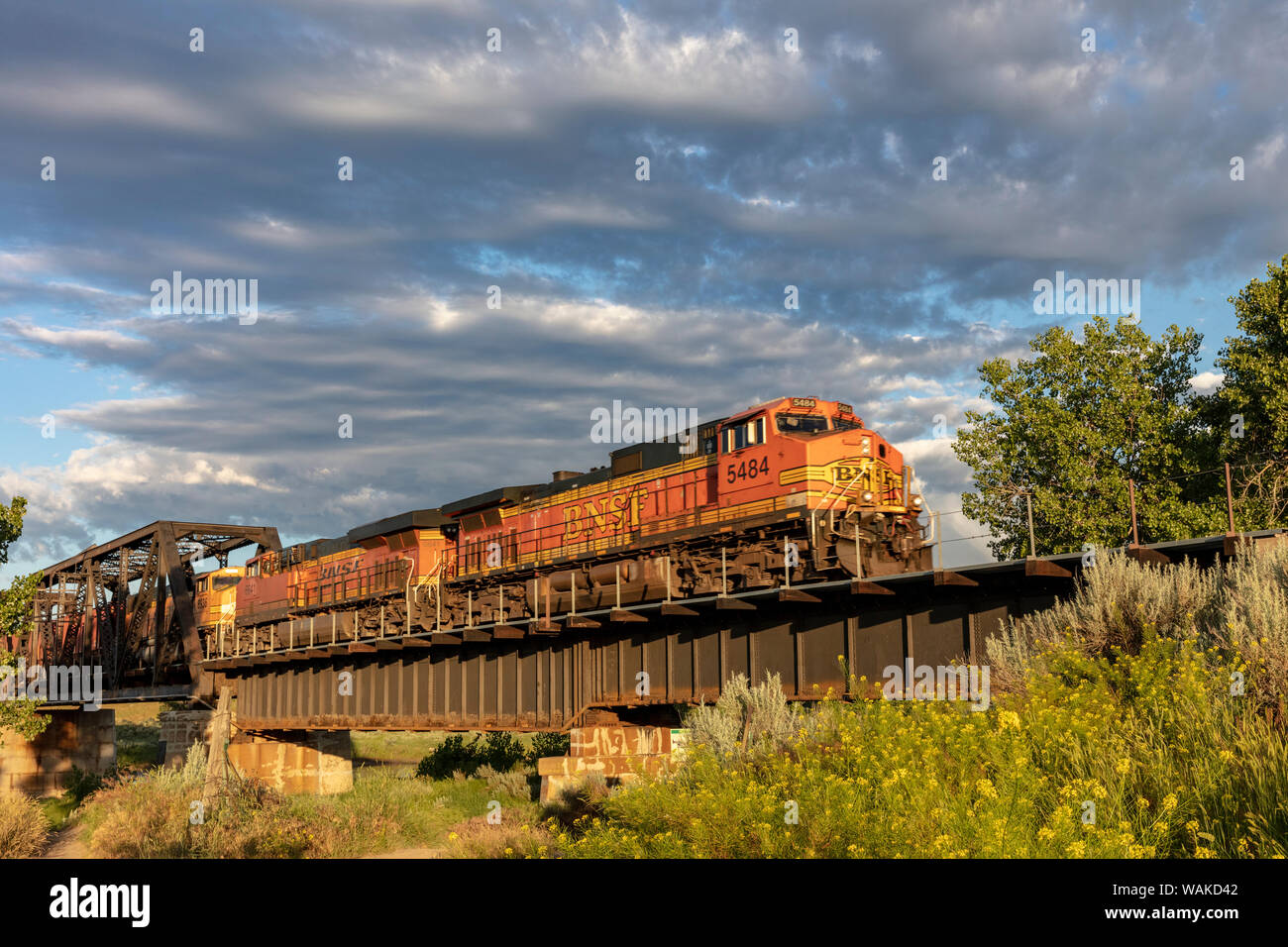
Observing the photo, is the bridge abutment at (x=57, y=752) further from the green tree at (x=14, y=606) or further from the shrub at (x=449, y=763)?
the green tree at (x=14, y=606)

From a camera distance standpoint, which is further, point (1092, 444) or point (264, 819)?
point (1092, 444)

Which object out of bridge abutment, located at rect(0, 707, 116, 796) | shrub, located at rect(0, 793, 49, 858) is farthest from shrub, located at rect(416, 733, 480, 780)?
shrub, located at rect(0, 793, 49, 858)

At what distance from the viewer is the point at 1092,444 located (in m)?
38.7

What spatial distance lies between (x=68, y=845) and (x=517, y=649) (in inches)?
675

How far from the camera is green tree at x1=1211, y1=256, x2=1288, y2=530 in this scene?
3344 centimetres

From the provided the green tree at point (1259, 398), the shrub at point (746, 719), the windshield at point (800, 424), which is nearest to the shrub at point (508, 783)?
the shrub at point (746, 719)

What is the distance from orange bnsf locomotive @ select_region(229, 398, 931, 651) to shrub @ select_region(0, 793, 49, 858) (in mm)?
9365

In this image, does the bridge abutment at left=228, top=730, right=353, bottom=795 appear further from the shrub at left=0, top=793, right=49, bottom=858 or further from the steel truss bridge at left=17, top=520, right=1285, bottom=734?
the shrub at left=0, top=793, right=49, bottom=858

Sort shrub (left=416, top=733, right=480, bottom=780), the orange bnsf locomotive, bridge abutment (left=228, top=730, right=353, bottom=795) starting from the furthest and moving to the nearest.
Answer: shrub (left=416, top=733, right=480, bottom=780)
bridge abutment (left=228, top=730, right=353, bottom=795)
the orange bnsf locomotive

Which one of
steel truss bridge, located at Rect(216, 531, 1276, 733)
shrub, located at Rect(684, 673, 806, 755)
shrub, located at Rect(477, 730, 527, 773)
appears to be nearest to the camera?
shrub, located at Rect(684, 673, 806, 755)

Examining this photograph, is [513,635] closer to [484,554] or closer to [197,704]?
[484,554]

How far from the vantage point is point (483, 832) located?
25.2 meters

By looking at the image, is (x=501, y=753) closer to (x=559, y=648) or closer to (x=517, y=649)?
(x=517, y=649)

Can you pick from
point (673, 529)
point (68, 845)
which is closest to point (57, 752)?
point (68, 845)
